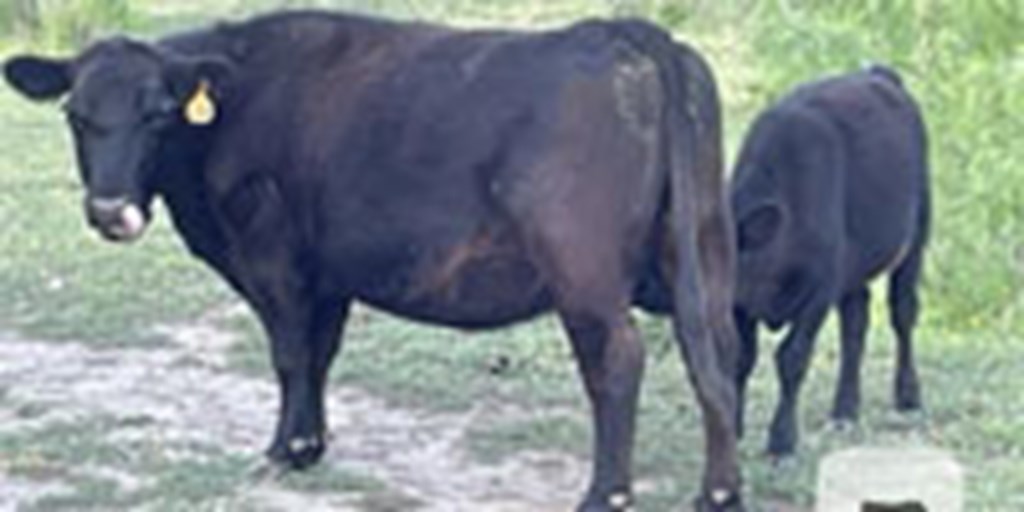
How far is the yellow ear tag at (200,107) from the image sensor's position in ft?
27.0

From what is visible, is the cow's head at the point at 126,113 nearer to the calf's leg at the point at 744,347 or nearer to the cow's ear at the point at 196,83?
the cow's ear at the point at 196,83

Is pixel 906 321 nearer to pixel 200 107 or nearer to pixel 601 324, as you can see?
pixel 601 324

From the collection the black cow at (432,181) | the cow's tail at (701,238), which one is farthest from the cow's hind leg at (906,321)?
the cow's tail at (701,238)

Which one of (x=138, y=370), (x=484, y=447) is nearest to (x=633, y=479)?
(x=484, y=447)

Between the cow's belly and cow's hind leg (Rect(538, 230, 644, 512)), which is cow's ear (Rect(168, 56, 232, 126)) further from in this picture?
cow's hind leg (Rect(538, 230, 644, 512))

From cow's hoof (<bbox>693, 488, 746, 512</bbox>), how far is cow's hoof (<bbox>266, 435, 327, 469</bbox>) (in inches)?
63.4

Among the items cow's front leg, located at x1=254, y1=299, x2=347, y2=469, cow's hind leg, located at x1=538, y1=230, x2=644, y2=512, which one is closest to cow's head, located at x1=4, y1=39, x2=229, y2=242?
cow's front leg, located at x1=254, y1=299, x2=347, y2=469

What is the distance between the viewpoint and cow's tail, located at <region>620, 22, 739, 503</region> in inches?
302

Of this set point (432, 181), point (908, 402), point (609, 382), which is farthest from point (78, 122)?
point (908, 402)

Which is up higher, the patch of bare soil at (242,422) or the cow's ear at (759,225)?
the cow's ear at (759,225)

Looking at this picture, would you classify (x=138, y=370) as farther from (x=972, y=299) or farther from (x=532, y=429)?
(x=972, y=299)

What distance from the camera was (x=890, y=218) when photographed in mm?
9500

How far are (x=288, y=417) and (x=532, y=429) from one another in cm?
119

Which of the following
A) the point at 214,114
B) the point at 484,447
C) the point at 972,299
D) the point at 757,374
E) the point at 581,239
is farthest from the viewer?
the point at 972,299
